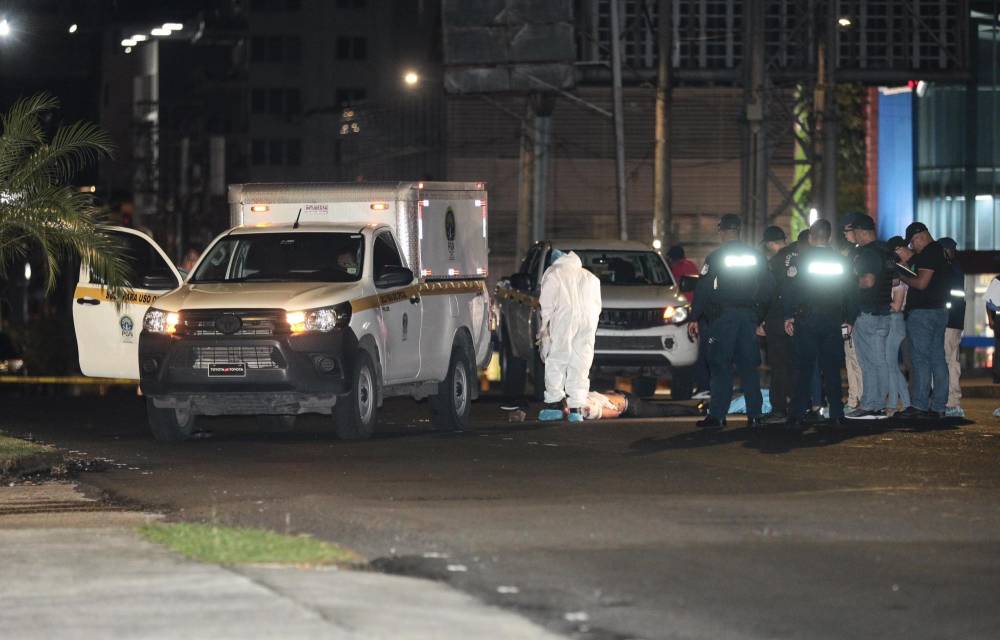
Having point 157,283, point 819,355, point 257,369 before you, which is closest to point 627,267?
point 819,355

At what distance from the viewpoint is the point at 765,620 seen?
8.97 m

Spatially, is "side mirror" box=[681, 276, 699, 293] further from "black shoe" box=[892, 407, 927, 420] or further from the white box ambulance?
"black shoe" box=[892, 407, 927, 420]

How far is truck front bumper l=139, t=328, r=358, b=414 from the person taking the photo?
17438mm

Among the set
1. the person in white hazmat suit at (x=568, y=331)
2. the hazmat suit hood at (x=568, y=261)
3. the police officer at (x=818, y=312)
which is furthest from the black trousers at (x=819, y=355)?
the hazmat suit hood at (x=568, y=261)

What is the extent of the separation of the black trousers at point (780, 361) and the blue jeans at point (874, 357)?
1123 mm

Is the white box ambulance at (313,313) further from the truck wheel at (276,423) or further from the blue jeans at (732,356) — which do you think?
the blue jeans at (732,356)

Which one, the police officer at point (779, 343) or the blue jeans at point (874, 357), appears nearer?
the police officer at point (779, 343)

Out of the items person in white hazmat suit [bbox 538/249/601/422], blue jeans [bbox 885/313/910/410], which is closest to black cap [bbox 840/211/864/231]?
blue jeans [bbox 885/313/910/410]

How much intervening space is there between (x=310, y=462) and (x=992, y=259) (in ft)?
158

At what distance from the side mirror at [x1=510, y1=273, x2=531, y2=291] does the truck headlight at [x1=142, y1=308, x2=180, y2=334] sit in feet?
20.5

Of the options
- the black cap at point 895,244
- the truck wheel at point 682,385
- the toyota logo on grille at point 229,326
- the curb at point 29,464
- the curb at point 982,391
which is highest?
the black cap at point 895,244

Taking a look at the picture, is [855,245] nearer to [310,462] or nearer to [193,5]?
[310,462]

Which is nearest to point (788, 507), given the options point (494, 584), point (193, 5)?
point (494, 584)

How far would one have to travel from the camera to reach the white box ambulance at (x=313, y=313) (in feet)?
57.4
